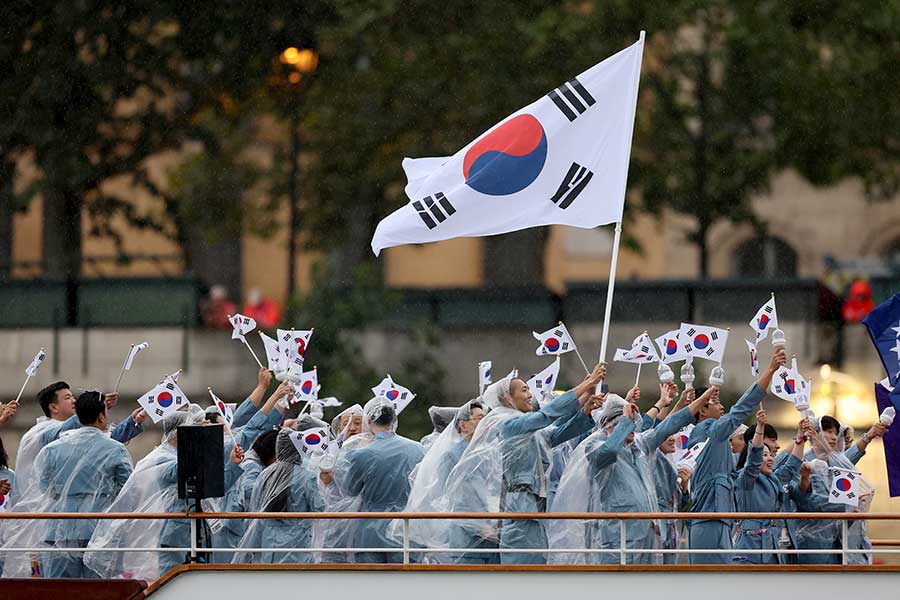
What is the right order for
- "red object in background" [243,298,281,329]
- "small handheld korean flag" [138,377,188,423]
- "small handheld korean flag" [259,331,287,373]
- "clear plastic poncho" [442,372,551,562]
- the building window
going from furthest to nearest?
1. the building window
2. "red object in background" [243,298,281,329]
3. "small handheld korean flag" [259,331,287,373]
4. "small handheld korean flag" [138,377,188,423]
5. "clear plastic poncho" [442,372,551,562]

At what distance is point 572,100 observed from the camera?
1044 centimetres

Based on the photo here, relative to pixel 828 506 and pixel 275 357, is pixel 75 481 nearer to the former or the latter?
pixel 275 357

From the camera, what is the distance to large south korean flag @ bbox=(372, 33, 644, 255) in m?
10.4

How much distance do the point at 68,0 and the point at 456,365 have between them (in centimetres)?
624

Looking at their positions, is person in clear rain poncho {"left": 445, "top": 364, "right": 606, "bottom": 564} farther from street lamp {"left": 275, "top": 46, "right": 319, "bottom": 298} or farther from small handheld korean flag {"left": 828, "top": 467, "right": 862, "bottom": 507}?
street lamp {"left": 275, "top": 46, "right": 319, "bottom": 298}

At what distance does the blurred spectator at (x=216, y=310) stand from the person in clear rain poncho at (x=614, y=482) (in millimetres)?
12532

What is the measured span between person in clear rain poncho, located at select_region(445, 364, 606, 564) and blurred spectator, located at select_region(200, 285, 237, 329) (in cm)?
1252

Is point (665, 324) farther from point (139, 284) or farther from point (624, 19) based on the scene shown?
point (139, 284)

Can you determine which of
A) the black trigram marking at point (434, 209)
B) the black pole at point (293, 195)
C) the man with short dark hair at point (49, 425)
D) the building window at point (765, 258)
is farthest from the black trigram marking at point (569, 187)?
the building window at point (765, 258)

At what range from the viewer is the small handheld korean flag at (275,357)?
1093 cm

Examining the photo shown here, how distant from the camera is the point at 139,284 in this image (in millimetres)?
23078

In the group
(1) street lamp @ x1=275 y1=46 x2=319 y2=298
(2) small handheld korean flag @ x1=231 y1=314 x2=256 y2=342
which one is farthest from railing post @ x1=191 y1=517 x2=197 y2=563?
(1) street lamp @ x1=275 y1=46 x2=319 y2=298

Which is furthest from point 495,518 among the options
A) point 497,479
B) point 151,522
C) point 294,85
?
point 294,85

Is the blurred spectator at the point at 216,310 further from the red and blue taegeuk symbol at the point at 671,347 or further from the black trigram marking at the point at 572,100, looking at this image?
the red and blue taegeuk symbol at the point at 671,347
